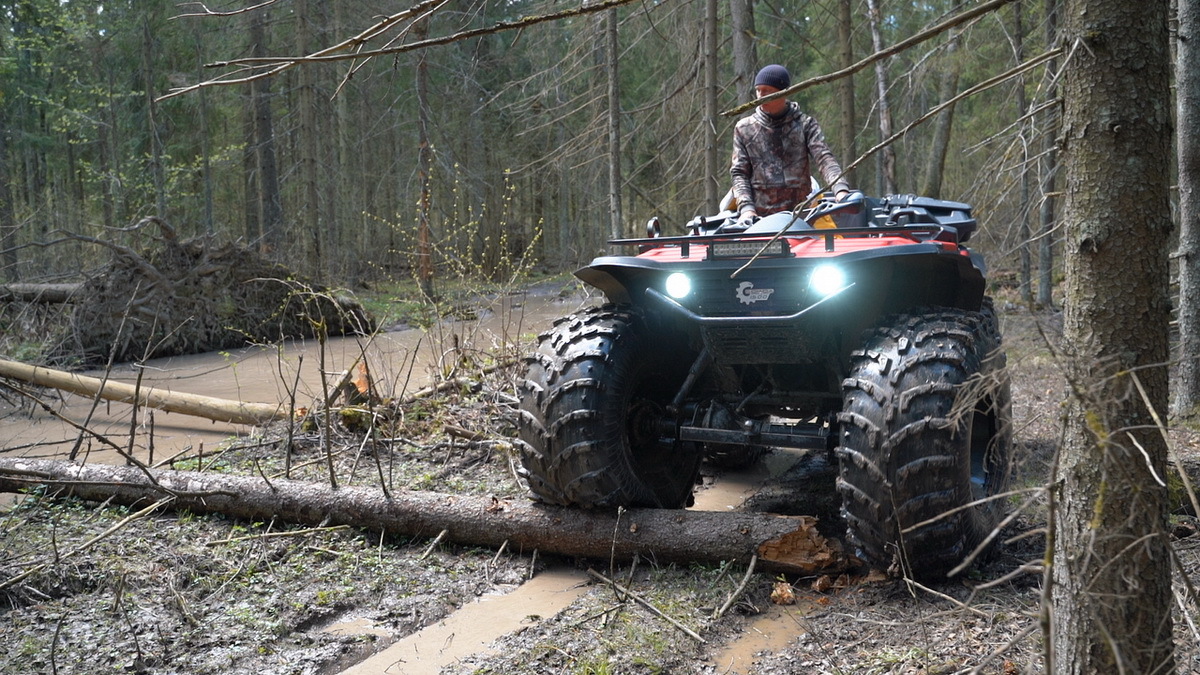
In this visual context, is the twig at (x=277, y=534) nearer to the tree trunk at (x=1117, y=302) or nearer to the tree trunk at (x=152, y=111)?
the tree trunk at (x=1117, y=302)

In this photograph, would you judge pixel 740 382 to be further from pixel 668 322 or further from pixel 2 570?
pixel 2 570

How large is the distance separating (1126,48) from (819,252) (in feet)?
7.06

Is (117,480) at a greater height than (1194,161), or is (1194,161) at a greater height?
(1194,161)

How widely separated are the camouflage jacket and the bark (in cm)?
953

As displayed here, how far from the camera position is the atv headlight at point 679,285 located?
181 inches

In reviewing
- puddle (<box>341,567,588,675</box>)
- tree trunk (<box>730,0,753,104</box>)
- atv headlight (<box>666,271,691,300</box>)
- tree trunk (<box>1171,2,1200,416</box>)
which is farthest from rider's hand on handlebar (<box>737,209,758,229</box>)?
tree trunk (<box>730,0,753,104</box>)

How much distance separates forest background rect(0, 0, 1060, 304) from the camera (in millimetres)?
14211

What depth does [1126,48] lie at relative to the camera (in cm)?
225

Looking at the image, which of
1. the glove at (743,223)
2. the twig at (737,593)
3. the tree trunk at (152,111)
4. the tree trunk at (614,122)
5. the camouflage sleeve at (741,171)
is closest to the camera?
the twig at (737,593)

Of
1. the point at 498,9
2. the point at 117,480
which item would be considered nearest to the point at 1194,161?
the point at 117,480

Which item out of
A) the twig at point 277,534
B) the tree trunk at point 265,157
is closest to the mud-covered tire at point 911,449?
the twig at point 277,534

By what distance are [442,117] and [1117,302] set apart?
2775 centimetres

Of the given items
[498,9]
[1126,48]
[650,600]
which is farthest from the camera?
[498,9]

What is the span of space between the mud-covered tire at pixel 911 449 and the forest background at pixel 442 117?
7.52 meters
